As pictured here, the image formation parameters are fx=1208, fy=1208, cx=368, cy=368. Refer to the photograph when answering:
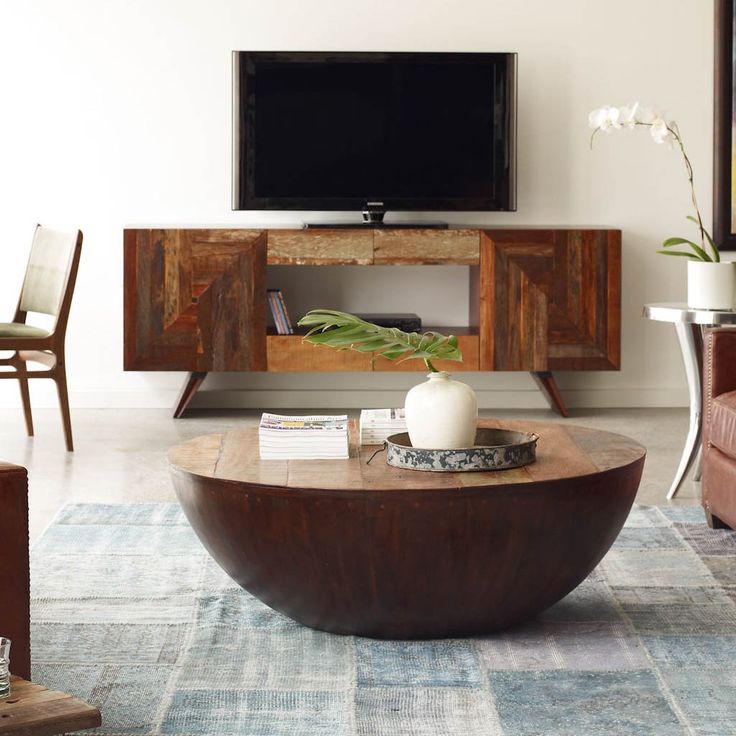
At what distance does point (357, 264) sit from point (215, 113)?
100 cm

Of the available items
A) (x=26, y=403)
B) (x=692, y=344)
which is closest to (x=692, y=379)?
(x=692, y=344)

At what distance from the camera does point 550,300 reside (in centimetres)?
509

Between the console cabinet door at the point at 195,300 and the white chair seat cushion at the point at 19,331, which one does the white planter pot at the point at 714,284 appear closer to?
the console cabinet door at the point at 195,300

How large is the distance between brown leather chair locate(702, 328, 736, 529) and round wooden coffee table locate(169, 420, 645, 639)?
819 mm

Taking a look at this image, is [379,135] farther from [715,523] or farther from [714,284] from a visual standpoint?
[715,523]

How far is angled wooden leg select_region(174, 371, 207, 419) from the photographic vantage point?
519 centimetres

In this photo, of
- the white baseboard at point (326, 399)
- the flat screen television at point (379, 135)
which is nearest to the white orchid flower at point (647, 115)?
the flat screen television at point (379, 135)

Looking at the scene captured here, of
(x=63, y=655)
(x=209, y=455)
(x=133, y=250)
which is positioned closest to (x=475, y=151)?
(x=133, y=250)

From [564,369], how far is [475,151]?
1.01 metres

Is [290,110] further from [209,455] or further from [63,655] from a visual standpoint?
[63,655]

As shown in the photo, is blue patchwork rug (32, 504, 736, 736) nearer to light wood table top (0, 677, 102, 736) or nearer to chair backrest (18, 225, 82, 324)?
light wood table top (0, 677, 102, 736)

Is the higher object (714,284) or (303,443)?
(714,284)

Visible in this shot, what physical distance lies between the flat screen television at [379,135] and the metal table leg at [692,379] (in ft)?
5.63

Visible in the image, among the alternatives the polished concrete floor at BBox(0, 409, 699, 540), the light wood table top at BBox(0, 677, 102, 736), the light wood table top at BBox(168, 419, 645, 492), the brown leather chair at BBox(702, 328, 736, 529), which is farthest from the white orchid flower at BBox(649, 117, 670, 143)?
the light wood table top at BBox(0, 677, 102, 736)
